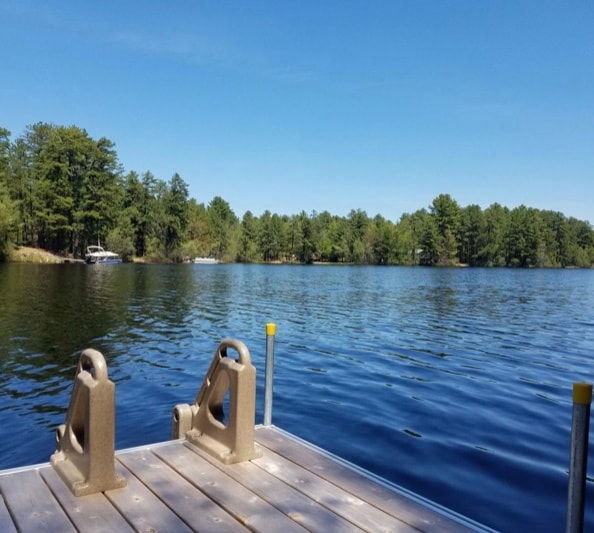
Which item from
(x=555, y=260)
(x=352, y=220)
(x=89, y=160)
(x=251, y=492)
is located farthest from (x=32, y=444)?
(x=555, y=260)

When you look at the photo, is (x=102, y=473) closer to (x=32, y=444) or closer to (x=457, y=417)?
(x=32, y=444)

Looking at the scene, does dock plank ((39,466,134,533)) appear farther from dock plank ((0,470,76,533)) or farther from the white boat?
the white boat

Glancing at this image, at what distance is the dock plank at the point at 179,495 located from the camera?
3326 mm

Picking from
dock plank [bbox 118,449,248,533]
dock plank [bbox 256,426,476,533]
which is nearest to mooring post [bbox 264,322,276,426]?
dock plank [bbox 256,426,476,533]

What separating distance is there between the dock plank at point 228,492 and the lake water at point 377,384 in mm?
2667

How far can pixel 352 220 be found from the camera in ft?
427

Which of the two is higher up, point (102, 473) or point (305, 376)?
point (102, 473)

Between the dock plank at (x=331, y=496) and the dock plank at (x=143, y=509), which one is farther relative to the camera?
the dock plank at (x=331, y=496)

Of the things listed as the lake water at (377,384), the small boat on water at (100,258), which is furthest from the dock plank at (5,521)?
the small boat on water at (100,258)

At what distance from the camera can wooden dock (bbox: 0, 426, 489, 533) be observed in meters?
3.31

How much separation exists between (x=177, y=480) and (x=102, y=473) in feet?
1.88

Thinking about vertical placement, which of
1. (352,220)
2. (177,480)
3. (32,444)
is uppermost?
(352,220)

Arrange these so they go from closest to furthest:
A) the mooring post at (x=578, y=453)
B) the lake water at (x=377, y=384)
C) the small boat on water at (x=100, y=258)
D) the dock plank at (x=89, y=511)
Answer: the mooring post at (x=578, y=453) < the dock plank at (x=89, y=511) < the lake water at (x=377, y=384) < the small boat on water at (x=100, y=258)

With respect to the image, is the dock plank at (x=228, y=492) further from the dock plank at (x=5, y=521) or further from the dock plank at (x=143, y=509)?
the dock plank at (x=5, y=521)
